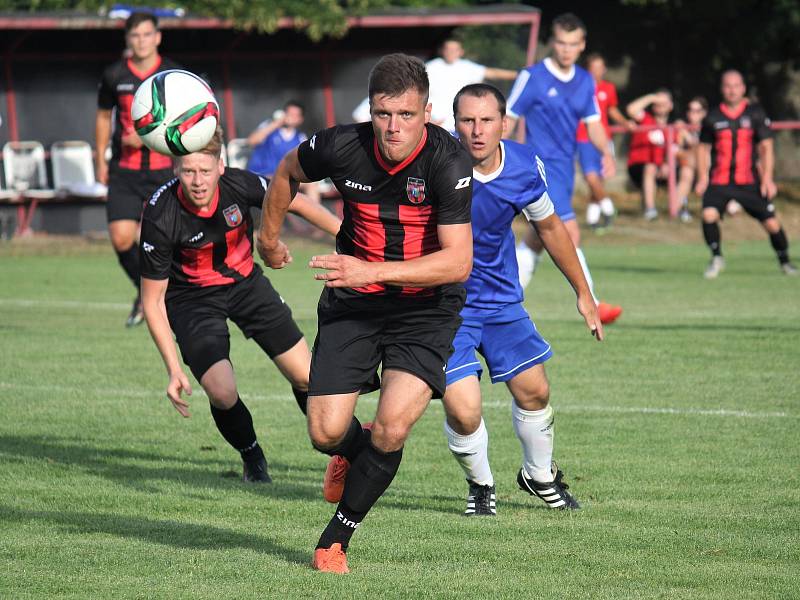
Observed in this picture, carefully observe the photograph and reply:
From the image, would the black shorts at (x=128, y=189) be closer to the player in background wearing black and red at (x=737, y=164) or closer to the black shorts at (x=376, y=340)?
the black shorts at (x=376, y=340)

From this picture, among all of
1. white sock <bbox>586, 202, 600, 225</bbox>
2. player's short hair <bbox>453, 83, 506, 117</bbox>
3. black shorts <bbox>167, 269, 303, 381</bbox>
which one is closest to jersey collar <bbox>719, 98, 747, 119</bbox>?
white sock <bbox>586, 202, 600, 225</bbox>

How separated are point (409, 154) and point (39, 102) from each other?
63.6ft

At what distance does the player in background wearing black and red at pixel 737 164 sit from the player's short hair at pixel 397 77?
38.0 feet

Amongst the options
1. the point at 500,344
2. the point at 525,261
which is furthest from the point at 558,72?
the point at 500,344

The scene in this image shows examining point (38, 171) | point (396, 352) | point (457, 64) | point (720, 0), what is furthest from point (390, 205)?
point (720, 0)

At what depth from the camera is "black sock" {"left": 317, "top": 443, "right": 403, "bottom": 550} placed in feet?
17.1

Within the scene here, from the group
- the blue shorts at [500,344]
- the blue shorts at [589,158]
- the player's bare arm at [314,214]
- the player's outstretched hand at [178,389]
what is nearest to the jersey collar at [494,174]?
the blue shorts at [500,344]

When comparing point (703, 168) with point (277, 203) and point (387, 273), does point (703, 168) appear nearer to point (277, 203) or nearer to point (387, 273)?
point (277, 203)

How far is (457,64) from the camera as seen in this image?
18.2m

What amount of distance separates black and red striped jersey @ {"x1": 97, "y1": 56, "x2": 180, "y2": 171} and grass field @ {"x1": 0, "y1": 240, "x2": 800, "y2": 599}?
1552 millimetres

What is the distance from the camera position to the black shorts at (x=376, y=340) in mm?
5332

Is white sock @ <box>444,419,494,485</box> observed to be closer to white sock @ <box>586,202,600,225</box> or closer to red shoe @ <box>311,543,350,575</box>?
red shoe @ <box>311,543,350,575</box>

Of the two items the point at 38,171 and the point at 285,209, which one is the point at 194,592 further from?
the point at 38,171

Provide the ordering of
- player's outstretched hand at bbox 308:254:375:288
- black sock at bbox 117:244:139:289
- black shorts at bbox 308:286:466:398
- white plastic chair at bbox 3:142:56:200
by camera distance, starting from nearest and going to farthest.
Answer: player's outstretched hand at bbox 308:254:375:288 → black shorts at bbox 308:286:466:398 → black sock at bbox 117:244:139:289 → white plastic chair at bbox 3:142:56:200
